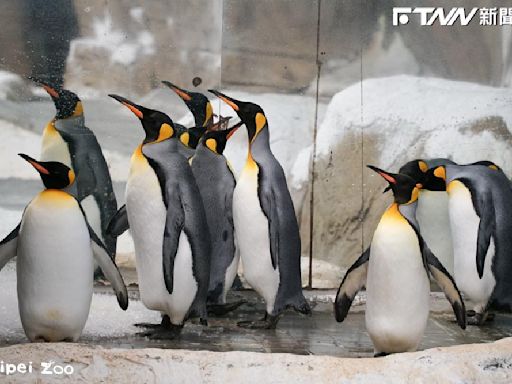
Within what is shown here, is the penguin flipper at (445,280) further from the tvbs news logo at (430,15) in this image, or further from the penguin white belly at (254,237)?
the tvbs news logo at (430,15)

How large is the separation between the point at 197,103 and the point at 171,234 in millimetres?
813

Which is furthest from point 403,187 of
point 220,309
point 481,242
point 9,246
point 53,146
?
point 53,146

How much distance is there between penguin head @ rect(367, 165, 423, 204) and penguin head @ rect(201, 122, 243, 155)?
0.83 metres

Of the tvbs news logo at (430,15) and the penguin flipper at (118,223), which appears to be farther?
the tvbs news logo at (430,15)

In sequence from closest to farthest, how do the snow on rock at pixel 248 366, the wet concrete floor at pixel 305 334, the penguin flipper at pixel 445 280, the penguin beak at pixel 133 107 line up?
1. the snow on rock at pixel 248 366
2. the penguin flipper at pixel 445 280
3. the wet concrete floor at pixel 305 334
4. the penguin beak at pixel 133 107

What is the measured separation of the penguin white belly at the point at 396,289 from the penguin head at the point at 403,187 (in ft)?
0.33

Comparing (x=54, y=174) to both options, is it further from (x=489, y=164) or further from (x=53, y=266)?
(x=489, y=164)

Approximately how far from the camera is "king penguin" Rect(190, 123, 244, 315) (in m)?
3.95

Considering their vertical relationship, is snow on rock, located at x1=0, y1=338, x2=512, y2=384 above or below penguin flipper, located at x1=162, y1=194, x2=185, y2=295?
below

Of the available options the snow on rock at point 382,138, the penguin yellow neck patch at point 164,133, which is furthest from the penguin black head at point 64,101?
the snow on rock at point 382,138

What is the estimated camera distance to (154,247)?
3.54 metres

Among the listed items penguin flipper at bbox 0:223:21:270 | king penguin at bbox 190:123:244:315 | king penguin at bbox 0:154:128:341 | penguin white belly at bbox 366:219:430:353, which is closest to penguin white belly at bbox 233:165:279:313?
king penguin at bbox 190:123:244:315

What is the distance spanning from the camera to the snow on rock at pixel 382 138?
171 inches

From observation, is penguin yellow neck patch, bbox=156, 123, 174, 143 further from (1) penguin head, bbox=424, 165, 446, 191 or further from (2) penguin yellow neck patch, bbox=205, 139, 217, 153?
(1) penguin head, bbox=424, 165, 446, 191
